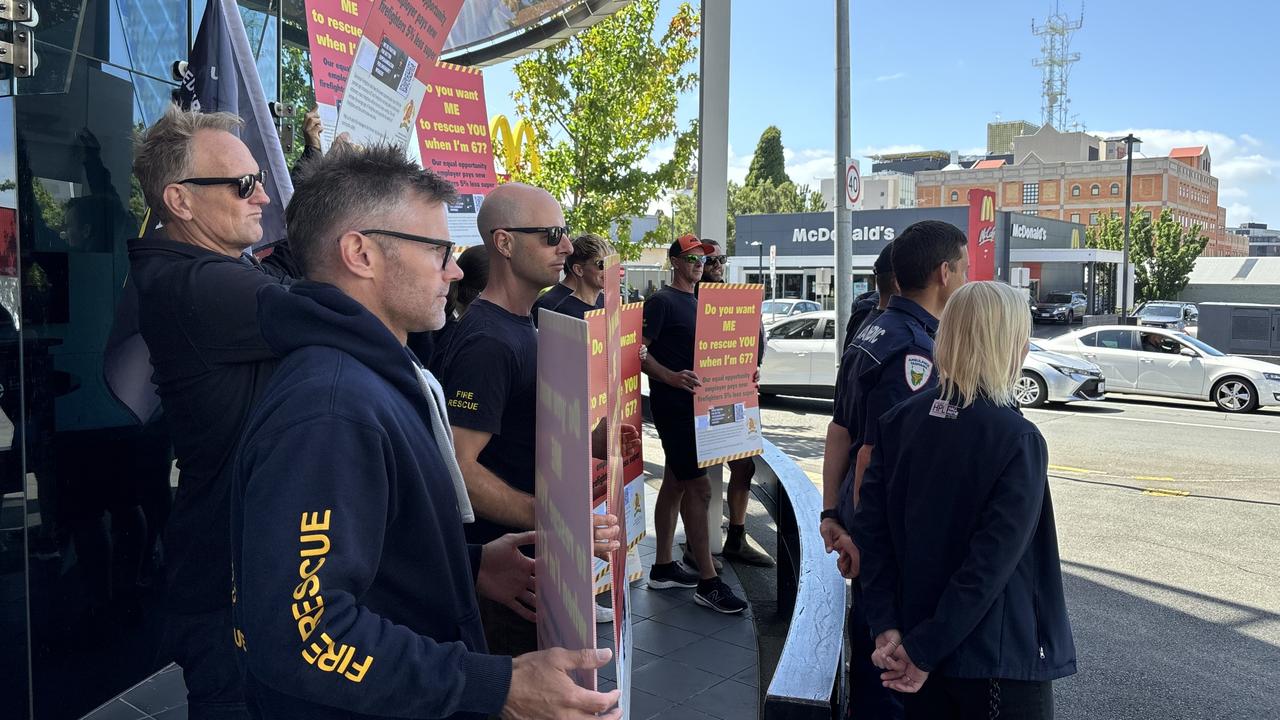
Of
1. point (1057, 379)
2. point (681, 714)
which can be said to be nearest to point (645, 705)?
point (681, 714)

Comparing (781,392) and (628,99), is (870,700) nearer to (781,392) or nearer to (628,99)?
(781,392)

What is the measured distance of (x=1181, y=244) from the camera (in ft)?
186

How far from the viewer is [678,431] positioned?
226 inches

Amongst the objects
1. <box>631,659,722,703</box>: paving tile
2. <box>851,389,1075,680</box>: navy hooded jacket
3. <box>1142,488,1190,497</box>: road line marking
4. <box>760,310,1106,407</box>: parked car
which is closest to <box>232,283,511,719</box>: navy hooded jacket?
<box>851,389,1075,680</box>: navy hooded jacket

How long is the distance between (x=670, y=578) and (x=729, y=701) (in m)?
1.60

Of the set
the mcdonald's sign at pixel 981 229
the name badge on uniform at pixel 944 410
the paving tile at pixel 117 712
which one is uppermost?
the mcdonald's sign at pixel 981 229

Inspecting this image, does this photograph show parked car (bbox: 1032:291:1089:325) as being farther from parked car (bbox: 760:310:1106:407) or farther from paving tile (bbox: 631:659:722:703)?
paving tile (bbox: 631:659:722:703)

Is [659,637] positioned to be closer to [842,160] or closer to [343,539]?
[343,539]

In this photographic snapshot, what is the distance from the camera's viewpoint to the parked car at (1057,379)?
15.9m

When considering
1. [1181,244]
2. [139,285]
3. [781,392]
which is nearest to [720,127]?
[139,285]

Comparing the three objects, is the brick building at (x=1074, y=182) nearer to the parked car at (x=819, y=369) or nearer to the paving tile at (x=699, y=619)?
the parked car at (x=819, y=369)

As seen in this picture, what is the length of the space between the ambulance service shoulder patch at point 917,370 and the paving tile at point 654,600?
9.40ft

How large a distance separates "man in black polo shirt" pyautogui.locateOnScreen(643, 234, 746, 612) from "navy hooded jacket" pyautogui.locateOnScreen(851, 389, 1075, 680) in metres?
2.88

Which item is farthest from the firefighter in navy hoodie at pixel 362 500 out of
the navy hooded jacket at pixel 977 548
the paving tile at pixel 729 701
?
the paving tile at pixel 729 701
